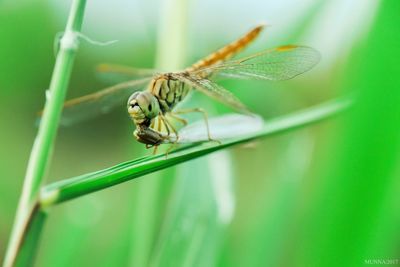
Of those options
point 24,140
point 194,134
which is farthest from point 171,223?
point 24,140

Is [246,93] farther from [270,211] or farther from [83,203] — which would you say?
[83,203]

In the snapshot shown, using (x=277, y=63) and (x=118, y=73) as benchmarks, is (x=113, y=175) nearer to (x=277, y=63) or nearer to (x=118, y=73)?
(x=277, y=63)

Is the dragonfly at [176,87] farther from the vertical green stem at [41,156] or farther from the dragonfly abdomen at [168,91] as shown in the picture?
the vertical green stem at [41,156]

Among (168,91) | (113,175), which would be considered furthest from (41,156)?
(168,91)

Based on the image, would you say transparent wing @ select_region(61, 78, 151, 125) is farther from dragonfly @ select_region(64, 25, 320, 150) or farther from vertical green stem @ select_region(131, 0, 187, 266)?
vertical green stem @ select_region(131, 0, 187, 266)

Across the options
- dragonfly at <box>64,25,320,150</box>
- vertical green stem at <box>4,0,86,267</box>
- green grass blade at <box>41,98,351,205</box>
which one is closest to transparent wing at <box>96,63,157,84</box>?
dragonfly at <box>64,25,320,150</box>

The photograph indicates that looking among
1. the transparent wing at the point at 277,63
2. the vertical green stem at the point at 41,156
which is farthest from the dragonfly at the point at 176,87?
the vertical green stem at the point at 41,156
